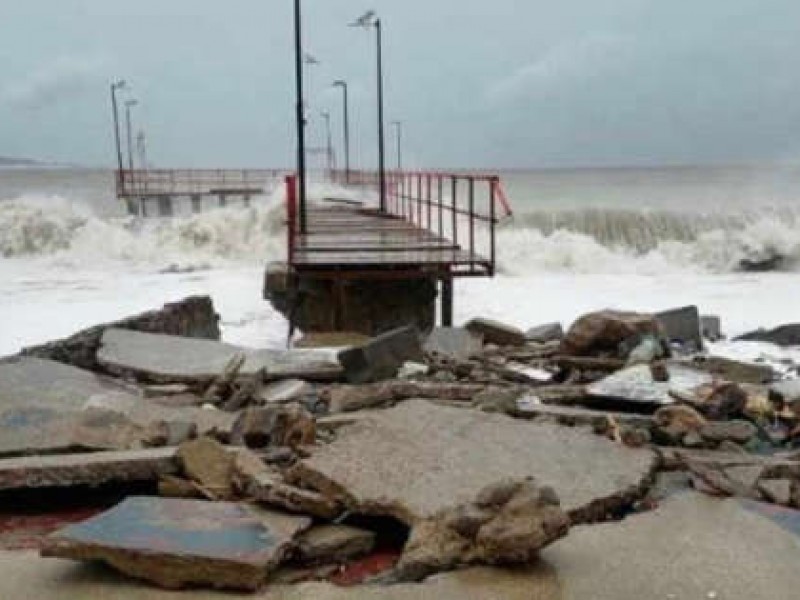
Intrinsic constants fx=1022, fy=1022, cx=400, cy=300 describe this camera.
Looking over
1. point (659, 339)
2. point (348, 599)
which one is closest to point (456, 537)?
point (348, 599)

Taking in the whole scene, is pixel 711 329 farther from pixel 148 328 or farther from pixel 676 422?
pixel 676 422

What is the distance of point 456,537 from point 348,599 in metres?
0.43

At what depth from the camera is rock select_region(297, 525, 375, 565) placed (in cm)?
347

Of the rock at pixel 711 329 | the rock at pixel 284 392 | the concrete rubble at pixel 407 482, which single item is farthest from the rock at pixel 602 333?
the rock at pixel 711 329

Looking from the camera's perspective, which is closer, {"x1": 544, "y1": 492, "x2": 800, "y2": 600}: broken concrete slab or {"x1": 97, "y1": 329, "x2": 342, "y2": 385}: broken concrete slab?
{"x1": 544, "y1": 492, "x2": 800, "y2": 600}: broken concrete slab

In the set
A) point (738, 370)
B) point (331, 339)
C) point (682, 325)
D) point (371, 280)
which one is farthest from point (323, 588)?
point (371, 280)

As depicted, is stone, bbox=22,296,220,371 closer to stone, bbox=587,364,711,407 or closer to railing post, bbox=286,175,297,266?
railing post, bbox=286,175,297,266

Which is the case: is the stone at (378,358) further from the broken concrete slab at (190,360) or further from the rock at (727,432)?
the rock at (727,432)

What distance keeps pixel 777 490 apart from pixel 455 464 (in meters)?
1.28

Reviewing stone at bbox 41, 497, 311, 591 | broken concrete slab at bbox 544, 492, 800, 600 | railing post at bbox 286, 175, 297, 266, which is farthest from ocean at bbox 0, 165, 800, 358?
stone at bbox 41, 497, 311, 591

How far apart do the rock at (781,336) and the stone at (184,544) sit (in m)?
7.07

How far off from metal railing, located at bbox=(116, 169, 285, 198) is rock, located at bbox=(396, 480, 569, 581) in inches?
1751

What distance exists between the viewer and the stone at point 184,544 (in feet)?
10.6

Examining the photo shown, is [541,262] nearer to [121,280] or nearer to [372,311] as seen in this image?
[121,280]
